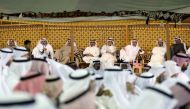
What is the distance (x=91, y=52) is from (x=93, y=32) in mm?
692

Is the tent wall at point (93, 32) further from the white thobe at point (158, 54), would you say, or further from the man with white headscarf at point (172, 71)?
the man with white headscarf at point (172, 71)

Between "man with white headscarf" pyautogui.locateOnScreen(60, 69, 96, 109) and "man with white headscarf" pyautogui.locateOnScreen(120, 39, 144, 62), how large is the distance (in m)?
10.4

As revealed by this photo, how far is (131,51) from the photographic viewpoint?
14500 mm

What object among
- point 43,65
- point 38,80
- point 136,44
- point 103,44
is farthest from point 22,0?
point 38,80

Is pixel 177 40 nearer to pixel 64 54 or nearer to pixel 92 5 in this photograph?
pixel 92 5

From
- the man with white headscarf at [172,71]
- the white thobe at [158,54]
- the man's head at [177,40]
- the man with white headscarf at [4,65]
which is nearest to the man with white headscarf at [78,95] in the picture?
the man with white headscarf at [4,65]

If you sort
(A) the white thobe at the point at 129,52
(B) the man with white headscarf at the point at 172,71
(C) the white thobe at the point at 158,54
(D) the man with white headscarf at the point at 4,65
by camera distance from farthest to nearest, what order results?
(A) the white thobe at the point at 129,52 → (C) the white thobe at the point at 158,54 → (B) the man with white headscarf at the point at 172,71 → (D) the man with white headscarf at the point at 4,65

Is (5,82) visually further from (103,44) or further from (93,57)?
(103,44)

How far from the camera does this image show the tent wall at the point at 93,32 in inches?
577

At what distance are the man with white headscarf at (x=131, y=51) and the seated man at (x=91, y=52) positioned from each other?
2.75ft

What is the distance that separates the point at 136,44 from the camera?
1463 cm

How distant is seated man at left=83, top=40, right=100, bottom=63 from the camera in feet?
47.3

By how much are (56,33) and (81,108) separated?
40.2ft

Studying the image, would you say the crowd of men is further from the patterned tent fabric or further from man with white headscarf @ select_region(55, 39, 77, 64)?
the patterned tent fabric
